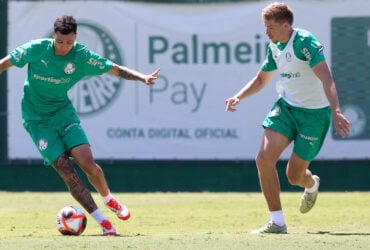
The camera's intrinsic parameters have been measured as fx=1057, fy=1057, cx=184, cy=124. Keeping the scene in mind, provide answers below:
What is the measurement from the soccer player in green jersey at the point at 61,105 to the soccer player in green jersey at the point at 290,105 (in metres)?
1.29

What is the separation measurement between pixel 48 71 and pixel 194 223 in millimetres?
2950

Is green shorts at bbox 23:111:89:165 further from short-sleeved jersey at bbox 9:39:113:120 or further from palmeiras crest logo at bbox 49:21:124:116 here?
palmeiras crest logo at bbox 49:21:124:116

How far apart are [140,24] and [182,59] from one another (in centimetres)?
91

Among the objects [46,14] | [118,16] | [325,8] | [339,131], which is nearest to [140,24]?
[118,16]

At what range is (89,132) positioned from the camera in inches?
672

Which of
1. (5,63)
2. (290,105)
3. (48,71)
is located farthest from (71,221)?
(290,105)

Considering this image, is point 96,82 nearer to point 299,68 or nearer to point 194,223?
point 194,223

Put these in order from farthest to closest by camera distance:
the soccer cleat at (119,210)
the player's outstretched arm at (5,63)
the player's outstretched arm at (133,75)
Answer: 1. the soccer cleat at (119,210)
2. the player's outstretched arm at (133,75)
3. the player's outstretched arm at (5,63)

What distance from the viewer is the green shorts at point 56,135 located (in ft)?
34.4

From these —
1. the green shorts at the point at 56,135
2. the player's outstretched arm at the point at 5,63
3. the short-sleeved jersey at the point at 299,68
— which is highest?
the player's outstretched arm at the point at 5,63

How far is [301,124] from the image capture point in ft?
35.1

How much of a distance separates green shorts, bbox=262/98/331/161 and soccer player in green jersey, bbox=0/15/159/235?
1.33 meters

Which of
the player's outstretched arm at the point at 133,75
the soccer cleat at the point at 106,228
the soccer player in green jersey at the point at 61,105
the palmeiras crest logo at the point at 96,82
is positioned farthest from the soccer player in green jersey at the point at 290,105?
the palmeiras crest logo at the point at 96,82

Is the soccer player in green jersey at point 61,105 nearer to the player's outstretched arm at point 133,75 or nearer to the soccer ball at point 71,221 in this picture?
the player's outstretched arm at point 133,75
